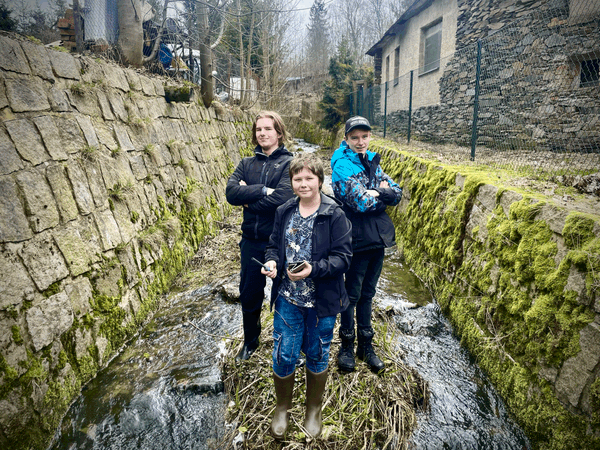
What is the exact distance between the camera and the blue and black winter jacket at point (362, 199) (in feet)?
9.12

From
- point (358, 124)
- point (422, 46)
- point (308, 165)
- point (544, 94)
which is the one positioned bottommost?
point (308, 165)

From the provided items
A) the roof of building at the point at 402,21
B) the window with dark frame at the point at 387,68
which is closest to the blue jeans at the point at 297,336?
the roof of building at the point at 402,21

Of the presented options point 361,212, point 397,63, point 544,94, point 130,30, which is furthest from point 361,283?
point 397,63

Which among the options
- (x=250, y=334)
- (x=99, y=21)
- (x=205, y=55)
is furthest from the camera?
(x=205, y=55)

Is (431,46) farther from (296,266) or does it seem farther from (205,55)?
(296,266)

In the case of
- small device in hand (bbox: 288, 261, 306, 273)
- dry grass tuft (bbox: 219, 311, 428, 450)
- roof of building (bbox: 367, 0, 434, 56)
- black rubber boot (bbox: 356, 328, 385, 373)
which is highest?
roof of building (bbox: 367, 0, 434, 56)

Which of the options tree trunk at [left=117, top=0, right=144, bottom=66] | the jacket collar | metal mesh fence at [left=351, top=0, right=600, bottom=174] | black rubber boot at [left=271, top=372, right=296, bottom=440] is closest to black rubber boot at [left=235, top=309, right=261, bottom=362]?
black rubber boot at [left=271, top=372, right=296, bottom=440]

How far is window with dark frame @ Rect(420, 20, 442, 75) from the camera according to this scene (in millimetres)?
13055

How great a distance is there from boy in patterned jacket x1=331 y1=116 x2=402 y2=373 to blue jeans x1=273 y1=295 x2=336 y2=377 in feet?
1.98

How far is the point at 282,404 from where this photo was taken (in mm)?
2510

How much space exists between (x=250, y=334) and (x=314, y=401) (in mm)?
1053

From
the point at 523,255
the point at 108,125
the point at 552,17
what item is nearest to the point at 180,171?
the point at 108,125

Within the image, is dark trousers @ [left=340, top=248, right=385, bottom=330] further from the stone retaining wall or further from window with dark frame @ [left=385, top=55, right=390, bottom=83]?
window with dark frame @ [left=385, top=55, right=390, bottom=83]

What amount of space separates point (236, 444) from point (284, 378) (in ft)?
2.15
